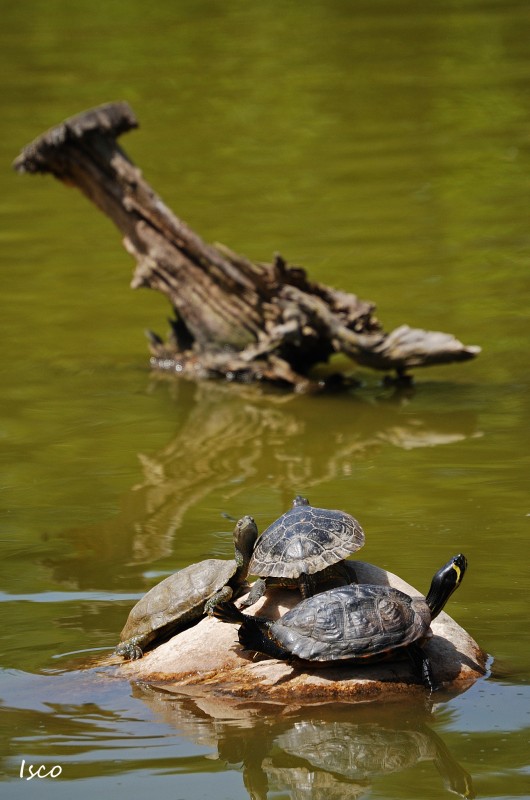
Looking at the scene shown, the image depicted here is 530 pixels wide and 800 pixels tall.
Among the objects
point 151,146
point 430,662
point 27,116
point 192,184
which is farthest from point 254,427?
point 27,116

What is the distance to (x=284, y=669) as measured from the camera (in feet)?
16.3

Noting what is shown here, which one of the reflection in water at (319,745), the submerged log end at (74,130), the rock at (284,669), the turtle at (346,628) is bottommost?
the reflection in water at (319,745)

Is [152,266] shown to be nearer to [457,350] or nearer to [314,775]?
[457,350]

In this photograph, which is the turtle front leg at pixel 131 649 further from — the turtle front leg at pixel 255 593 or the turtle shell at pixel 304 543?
the turtle shell at pixel 304 543

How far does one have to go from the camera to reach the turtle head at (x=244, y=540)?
17.3 feet

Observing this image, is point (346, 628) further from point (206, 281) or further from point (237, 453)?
point (206, 281)

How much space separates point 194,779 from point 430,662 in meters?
1.01

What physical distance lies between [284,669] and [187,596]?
50 cm

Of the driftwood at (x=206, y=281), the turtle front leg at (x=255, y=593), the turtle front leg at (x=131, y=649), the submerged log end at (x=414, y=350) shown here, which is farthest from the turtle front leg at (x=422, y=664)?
the driftwood at (x=206, y=281)

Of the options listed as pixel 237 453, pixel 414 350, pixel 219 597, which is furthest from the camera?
pixel 414 350

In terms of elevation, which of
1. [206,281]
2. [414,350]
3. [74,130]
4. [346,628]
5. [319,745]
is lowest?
[319,745]

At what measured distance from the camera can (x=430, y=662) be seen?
197 inches

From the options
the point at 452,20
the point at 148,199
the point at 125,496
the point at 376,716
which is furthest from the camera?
the point at 452,20

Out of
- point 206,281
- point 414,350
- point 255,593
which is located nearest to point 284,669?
point 255,593
